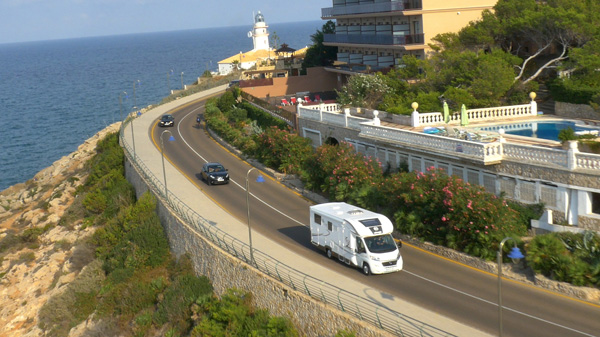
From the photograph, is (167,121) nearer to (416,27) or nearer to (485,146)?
(416,27)

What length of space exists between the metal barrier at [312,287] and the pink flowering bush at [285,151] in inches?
301

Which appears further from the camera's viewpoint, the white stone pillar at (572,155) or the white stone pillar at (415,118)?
the white stone pillar at (415,118)

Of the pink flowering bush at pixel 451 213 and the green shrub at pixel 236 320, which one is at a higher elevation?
the pink flowering bush at pixel 451 213

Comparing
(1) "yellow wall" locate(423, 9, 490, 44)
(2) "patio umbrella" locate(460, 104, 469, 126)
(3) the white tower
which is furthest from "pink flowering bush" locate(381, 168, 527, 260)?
(3) the white tower

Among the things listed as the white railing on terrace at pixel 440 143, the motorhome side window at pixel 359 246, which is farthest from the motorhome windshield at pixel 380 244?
the white railing on terrace at pixel 440 143

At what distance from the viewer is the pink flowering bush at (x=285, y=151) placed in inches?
1722

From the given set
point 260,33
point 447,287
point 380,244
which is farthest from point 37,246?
point 260,33

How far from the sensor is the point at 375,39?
58469 millimetres

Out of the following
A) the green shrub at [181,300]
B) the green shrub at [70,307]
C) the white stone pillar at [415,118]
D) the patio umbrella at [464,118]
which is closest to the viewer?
the green shrub at [181,300]

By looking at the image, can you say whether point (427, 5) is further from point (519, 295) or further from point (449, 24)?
point (519, 295)

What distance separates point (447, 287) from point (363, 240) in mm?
3543

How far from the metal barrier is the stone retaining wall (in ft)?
0.98

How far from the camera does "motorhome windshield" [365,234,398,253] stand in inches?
1049

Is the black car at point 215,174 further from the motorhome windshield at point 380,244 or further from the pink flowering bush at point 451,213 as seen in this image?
the motorhome windshield at point 380,244
